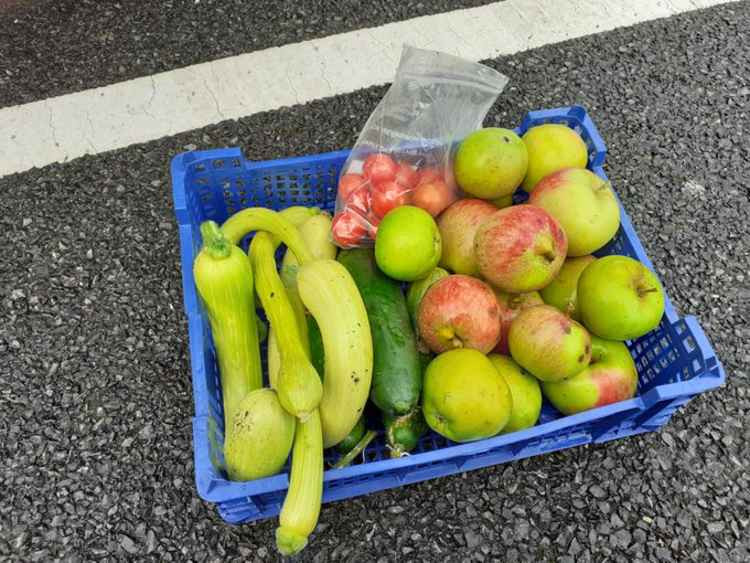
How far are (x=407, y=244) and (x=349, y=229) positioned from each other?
12.0 inches

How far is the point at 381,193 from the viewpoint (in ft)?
6.48

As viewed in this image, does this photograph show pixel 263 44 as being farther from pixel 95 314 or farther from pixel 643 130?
pixel 643 130

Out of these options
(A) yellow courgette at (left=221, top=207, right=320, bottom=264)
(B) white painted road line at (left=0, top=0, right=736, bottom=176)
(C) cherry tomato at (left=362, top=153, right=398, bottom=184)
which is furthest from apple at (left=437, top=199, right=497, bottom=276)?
(B) white painted road line at (left=0, top=0, right=736, bottom=176)

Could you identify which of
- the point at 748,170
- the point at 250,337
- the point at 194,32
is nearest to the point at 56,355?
the point at 250,337

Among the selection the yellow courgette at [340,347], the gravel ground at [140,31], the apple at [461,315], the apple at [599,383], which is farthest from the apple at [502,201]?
the gravel ground at [140,31]

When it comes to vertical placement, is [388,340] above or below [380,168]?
below

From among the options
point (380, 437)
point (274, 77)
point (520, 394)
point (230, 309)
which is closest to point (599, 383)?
point (520, 394)

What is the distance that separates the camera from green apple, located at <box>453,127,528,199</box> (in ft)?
6.07

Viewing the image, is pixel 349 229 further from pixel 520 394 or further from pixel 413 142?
pixel 520 394

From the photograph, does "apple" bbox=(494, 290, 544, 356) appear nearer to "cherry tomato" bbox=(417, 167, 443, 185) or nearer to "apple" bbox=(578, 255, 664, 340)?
"apple" bbox=(578, 255, 664, 340)

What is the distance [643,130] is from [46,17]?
315 centimetres

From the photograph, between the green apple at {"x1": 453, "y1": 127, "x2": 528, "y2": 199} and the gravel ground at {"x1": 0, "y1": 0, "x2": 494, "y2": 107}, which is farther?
the gravel ground at {"x1": 0, "y1": 0, "x2": 494, "y2": 107}

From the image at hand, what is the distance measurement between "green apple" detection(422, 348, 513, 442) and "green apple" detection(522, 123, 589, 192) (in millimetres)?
716

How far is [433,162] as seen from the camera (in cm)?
205
